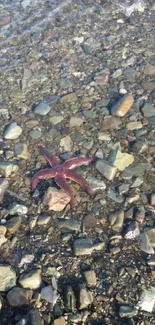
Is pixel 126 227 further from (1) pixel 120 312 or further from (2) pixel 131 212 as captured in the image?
(1) pixel 120 312

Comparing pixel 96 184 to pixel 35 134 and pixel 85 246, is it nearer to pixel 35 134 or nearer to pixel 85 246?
pixel 85 246

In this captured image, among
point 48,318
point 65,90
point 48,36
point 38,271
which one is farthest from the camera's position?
point 48,36

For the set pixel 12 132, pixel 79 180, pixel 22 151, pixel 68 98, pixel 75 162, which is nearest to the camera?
pixel 79 180

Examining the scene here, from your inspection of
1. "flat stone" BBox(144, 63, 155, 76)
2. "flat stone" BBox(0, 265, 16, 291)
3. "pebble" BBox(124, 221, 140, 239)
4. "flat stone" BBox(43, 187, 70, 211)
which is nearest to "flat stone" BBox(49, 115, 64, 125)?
"flat stone" BBox(43, 187, 70, 211)

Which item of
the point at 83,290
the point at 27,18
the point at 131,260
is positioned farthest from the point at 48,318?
the point at 27,18

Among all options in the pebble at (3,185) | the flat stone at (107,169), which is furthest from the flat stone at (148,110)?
the pebble at (3,185)

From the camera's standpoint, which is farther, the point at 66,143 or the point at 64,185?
the point at 66,143

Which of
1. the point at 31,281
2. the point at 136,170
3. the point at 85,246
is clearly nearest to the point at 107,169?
the point at 136,170

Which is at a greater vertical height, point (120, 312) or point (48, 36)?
point (48, 36)

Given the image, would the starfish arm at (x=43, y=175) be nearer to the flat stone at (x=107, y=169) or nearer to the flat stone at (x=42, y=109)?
the flat stone at (x=107, y=169)
